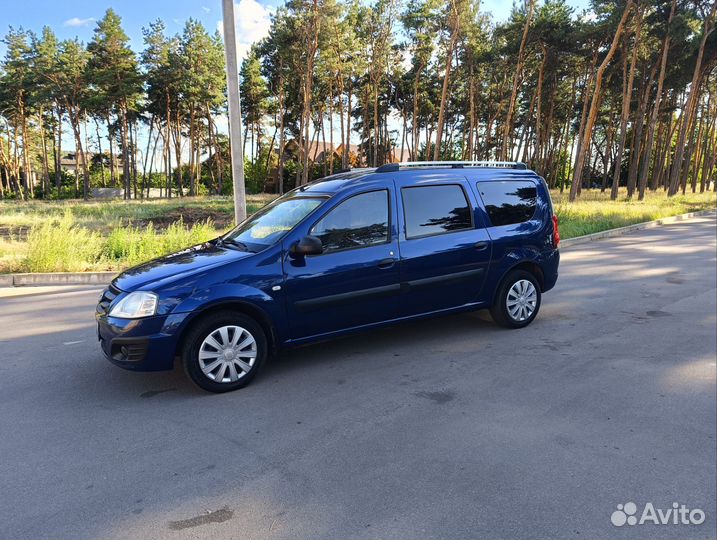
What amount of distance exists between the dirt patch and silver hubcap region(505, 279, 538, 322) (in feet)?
53.4

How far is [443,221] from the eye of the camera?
5.47m

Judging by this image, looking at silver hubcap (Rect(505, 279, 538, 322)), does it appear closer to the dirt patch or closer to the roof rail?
the roof rail

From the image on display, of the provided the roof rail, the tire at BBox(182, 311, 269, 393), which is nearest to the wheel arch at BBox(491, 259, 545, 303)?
the roof rail

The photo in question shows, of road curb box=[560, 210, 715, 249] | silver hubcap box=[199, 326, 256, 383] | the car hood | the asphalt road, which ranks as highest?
the car hood

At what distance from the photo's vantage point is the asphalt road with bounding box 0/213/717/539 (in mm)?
2711

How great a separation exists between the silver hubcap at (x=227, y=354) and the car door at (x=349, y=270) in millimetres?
448

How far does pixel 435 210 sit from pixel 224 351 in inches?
103

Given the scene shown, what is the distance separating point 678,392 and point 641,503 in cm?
182

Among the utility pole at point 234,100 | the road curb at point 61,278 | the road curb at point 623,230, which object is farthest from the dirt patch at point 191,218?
the road curb at point 623,230

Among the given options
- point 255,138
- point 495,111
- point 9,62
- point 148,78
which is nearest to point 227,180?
point 255,138

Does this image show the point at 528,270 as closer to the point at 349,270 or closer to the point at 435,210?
the point at 435,210

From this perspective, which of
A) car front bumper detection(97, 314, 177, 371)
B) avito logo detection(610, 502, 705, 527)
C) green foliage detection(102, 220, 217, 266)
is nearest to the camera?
avito logo detection(610, 502, 705, 527)

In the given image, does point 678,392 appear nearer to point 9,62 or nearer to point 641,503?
point 641,503


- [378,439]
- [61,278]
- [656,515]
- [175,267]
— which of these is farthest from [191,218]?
[656,515]
